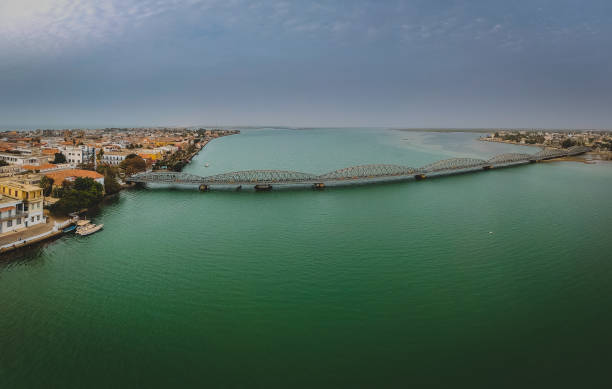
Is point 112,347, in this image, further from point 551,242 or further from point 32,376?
point 551,242

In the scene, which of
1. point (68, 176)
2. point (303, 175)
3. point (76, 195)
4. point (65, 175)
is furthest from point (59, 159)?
point (303, 175)

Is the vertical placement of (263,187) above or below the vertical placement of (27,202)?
above

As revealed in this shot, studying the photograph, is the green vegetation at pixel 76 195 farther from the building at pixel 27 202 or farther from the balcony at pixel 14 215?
the balcony at pixel 14 215

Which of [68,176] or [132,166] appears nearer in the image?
[68,176]

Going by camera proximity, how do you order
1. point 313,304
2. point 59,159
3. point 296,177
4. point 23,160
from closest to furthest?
point 313,304
point 296,177
point 23,160
point 59,159

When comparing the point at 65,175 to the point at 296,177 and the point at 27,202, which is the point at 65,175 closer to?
the point at 27,202

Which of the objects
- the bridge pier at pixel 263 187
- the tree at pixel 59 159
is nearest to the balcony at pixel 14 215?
the bridge pier at pixel 263 187

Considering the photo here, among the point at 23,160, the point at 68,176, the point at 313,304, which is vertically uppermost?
the point at 23,160
